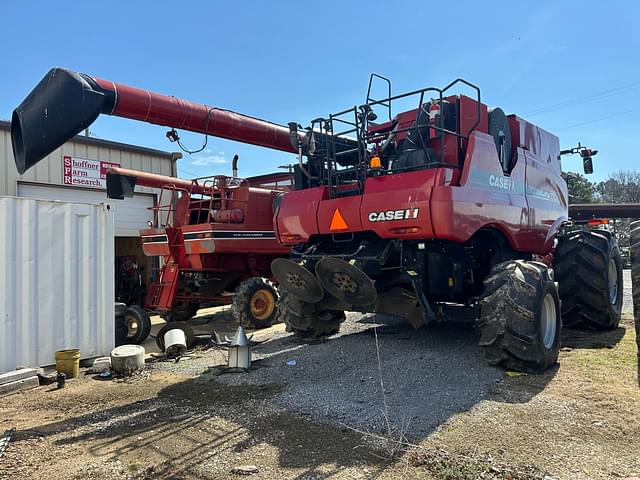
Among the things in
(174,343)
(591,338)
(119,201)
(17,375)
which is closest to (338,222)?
(174,343)

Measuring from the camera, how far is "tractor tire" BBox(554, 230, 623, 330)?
24.4 feet

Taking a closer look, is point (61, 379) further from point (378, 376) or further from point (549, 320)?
point (549, 320)

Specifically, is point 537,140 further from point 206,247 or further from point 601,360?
point 206,247

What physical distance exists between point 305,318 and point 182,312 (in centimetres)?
561

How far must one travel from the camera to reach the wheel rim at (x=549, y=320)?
585 centimetres

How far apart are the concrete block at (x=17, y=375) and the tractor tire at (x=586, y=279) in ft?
23.6

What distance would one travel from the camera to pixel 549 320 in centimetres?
606

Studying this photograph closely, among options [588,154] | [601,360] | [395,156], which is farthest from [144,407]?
[588,154]

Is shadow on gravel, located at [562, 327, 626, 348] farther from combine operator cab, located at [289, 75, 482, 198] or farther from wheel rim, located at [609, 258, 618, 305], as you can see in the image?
combine operator cab, located at [289, 75, 482, 198]

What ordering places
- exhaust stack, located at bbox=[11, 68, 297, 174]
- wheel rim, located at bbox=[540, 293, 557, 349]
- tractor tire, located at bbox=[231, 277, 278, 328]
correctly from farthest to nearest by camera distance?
tractor tire, located at bbox=[231, 277, 278, 328] < wheel rim, located at bbox=[540, 293, 557, 349] < exhaust stack, located at bbox=[11, 68, 297, 174]

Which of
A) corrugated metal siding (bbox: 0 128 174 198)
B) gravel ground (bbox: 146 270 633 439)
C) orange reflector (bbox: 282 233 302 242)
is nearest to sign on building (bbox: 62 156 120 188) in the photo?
corrugated metal siding (bbox: 0 128 174 198)

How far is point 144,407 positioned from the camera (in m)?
5.05

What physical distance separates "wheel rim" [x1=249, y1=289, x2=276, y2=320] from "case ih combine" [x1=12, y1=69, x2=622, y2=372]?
297 cm

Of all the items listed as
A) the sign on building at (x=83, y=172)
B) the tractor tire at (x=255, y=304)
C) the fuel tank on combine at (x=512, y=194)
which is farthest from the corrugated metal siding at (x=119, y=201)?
the fuel tank on combine at (x=512, y=194)
